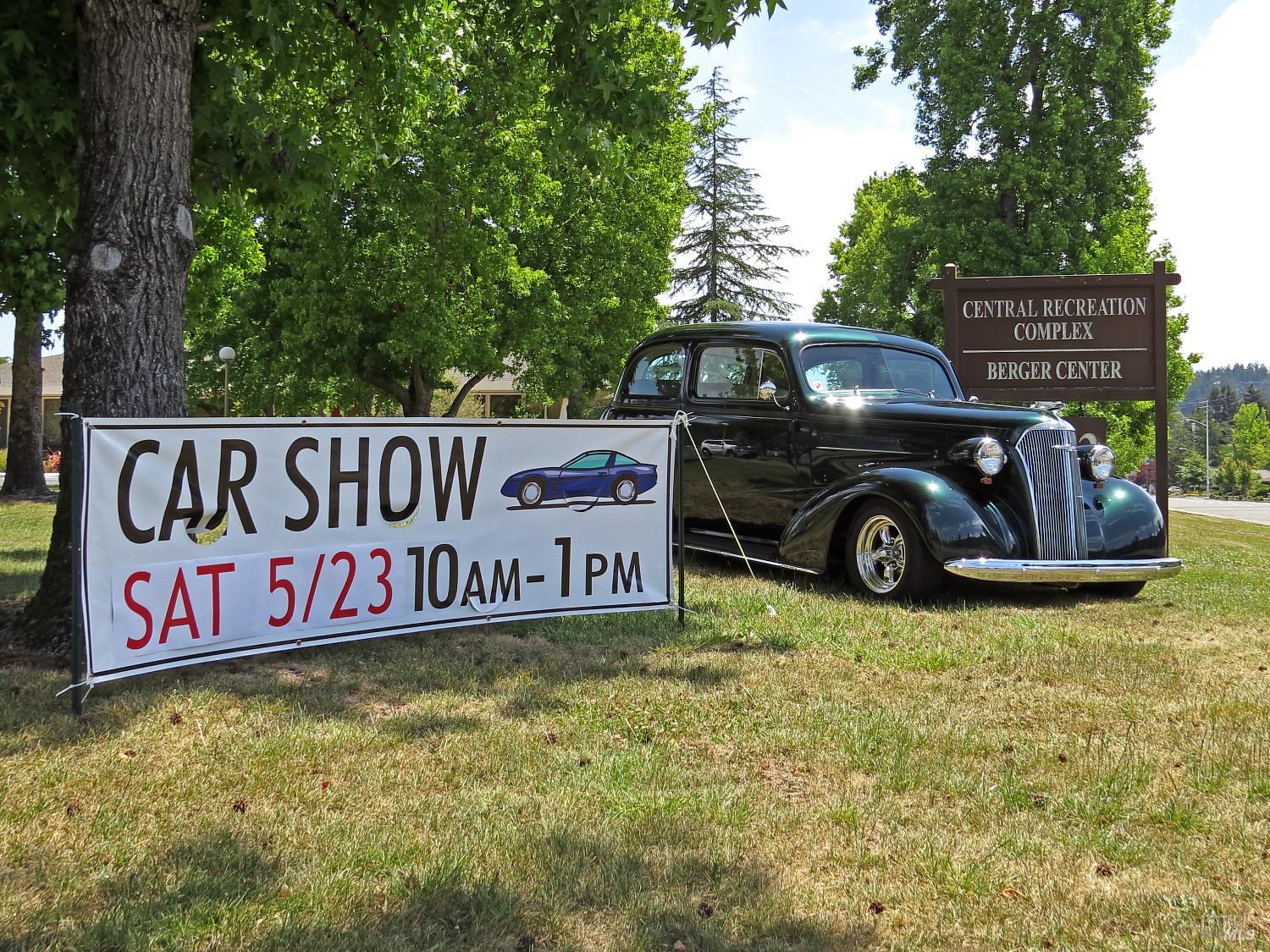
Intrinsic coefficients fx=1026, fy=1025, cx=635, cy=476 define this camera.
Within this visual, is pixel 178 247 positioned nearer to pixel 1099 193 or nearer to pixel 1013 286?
pixel 1013 286

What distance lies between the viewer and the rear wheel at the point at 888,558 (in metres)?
6.84

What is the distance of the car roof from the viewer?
843 cm

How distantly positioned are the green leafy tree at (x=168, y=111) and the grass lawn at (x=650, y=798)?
5.56 ft

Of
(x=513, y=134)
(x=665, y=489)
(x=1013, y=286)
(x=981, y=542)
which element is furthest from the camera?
(x=513, y=134)

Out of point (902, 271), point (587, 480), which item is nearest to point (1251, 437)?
point (902, 271)

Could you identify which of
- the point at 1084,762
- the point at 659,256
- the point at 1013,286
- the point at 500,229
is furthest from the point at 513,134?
the point at 1084,762

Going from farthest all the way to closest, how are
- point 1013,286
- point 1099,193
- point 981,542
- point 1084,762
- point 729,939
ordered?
point 1099,193 < point 1013,286 < point 981,542 < point 1084,762 < point 729,939

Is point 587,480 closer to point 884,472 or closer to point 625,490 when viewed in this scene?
point 625,490

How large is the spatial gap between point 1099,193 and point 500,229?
14.9 metres

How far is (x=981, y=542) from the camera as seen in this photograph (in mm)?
6695

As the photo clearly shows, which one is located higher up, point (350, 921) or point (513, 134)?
point (513, 134)

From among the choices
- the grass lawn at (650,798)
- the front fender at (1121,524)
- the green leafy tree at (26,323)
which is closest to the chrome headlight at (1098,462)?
the front fender at (1121,524)

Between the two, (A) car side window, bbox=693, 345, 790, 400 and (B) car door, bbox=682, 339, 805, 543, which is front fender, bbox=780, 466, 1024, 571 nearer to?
(B) car door, bbox=682, 339, 805, 543

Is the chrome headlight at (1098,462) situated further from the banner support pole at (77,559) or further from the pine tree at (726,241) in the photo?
the pine tree at (726,241)
